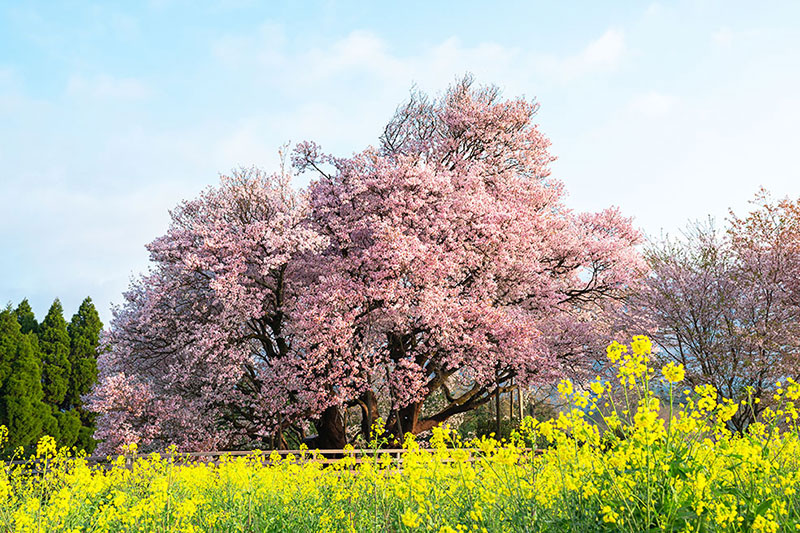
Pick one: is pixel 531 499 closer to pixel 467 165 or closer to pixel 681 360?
pixel 681 360

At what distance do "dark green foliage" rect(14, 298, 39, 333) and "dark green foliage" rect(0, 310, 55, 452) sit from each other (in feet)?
15.8

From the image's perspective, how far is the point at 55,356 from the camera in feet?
110

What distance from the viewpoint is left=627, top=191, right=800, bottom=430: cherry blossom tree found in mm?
17016

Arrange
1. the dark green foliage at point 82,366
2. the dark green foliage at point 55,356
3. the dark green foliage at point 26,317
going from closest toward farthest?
1. the dark green foliage at point 55,356
2. the dark green foliage at point 82,366
3. the dark green foliage at point 26,317

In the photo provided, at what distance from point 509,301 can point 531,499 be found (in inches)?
687

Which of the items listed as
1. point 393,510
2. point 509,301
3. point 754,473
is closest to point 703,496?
point 754,473

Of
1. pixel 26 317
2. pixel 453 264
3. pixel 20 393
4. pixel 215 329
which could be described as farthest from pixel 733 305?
pixel 26 317

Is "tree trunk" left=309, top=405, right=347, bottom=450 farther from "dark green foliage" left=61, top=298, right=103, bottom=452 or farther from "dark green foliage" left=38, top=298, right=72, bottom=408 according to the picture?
"dark green foliage" left=38, top=298, right=72, bottom=408

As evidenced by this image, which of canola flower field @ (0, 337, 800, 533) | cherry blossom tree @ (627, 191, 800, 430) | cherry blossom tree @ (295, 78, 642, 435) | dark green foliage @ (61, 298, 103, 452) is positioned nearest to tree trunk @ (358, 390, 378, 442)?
cherry blossom tree @ (295, 78, 642, 435)

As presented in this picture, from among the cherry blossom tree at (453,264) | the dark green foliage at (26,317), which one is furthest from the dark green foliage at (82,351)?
the cherry blossom tree at (453,264)

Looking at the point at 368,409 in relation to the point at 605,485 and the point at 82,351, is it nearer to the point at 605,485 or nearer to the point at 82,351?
the point at 605,485

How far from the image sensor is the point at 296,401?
61.0 feet

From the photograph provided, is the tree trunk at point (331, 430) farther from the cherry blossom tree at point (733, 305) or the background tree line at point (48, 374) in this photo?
the background tree line at point (48, 374)

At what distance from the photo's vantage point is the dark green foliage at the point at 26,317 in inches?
1423
